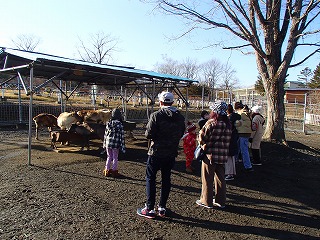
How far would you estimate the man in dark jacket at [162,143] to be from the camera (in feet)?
14.5

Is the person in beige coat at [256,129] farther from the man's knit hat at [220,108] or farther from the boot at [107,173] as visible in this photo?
the boot at [107,173]

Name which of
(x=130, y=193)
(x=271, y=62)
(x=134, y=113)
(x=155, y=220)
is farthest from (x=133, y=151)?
(x=134, y=113)

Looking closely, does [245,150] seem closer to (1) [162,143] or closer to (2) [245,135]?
(2) [245,135]

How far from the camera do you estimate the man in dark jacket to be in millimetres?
4430

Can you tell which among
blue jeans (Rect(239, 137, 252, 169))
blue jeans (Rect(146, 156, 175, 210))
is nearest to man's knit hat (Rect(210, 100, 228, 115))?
blue jeans (Rect(146, 156, 175, 210))

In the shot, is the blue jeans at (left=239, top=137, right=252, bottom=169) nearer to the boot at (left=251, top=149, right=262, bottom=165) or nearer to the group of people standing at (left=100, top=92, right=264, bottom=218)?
the boot at (left=251, top=149, right=262, bottom=165)

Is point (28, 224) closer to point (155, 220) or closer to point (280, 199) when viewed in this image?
point (155, 220)

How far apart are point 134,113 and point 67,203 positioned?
18.0 metres

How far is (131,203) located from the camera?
203 inches

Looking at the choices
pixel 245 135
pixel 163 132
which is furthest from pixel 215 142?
pixel 245 135

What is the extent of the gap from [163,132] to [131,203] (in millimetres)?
1592

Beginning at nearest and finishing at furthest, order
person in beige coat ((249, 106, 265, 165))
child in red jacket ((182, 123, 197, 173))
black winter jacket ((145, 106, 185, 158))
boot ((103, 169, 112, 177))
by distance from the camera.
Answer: black winter jacket ((145, 106, 185, 158)) < boot ((103, 169, 112, 177)) < child in red jacket ((182, 123, 197, 173)) < person in beige coat ((249, 106, 265, 165))

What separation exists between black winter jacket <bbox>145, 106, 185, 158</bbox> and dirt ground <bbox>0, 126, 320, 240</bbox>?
42.6 inches

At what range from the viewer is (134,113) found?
22891 mm
